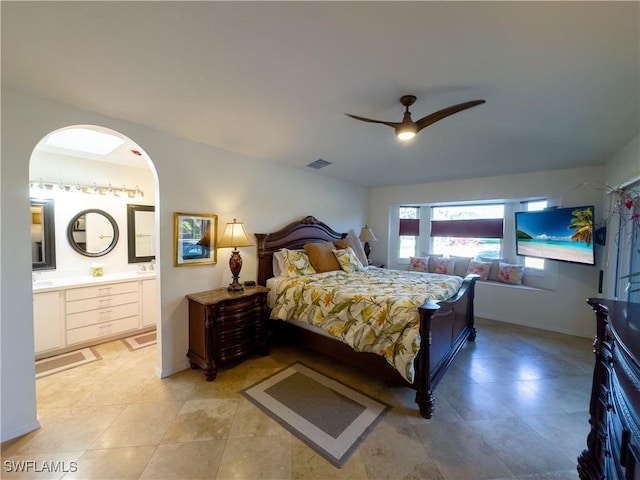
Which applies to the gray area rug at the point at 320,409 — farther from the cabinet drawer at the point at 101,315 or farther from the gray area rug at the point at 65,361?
the cabinet drawer at the point at 101,315

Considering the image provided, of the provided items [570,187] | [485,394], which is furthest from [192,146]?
[570,187]

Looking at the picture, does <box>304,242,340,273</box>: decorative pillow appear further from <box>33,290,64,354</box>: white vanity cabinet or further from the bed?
<box>33,290,64,354</box>: white vanity cabinet

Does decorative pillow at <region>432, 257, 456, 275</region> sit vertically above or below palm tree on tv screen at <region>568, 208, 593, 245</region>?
below

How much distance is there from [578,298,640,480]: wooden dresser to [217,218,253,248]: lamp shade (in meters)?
2.76

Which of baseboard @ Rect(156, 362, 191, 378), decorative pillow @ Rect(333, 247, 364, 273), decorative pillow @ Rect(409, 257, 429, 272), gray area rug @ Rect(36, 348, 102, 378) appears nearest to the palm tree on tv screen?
decorative pillow @ Rect(409, 257, 429, 272)

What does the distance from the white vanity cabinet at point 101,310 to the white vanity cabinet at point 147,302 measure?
57 mm

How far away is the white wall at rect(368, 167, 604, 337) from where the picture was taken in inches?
136

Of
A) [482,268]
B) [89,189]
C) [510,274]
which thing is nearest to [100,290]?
[89,189]

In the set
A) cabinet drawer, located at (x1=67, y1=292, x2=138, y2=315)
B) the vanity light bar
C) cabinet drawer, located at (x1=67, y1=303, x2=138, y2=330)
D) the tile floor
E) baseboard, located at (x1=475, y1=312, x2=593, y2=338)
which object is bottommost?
the tile floor

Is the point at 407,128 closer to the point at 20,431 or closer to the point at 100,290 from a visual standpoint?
the point at 20,431

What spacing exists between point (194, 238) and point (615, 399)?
3.16 metres

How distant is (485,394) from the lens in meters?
2.22

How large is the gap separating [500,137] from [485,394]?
256 cm

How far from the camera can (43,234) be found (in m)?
3.03
